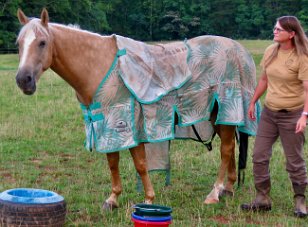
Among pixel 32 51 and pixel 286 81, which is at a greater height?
pixel 32 51

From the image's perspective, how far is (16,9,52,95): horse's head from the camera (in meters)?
4.55

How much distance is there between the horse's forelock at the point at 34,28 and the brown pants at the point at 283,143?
2333 mm

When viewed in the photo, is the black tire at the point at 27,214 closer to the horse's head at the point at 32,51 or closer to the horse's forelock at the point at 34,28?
the horse's head at the point at 32,51

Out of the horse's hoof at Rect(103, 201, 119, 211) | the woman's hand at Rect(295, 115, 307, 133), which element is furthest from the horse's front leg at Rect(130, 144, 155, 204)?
the woman's hand at Rect(295, 115, 307, 133)

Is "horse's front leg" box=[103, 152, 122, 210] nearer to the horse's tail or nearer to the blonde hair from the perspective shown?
the horse's tail

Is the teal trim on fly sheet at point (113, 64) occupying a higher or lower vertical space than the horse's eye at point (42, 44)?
lower

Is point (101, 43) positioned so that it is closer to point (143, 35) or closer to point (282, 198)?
point (282, 198)

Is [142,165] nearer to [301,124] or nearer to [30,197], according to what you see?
[30,197]

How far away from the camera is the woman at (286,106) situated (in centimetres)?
508

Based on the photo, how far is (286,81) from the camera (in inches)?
202

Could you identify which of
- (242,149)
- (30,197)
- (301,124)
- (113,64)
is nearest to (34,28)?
(113,64)

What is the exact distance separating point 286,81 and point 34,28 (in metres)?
2.42

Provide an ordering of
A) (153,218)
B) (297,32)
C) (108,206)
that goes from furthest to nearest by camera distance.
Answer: (108,206)
(297,32)
(153,218)

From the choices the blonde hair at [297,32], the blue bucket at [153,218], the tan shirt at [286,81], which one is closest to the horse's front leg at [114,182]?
the blue bucket at [153,218]
